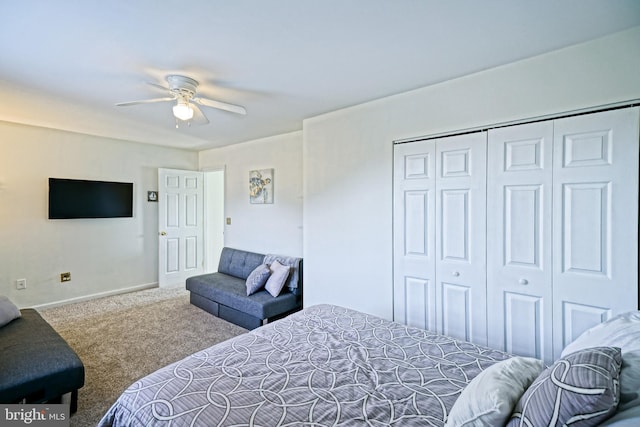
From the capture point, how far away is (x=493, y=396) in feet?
3.34

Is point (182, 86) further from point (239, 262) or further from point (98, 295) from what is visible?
point (98, 295)

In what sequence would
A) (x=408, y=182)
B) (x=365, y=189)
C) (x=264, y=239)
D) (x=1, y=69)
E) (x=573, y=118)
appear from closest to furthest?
1. (x=573, y=118)
2. (x=1, y=69)
3. (x=408, y=182)
4. (x=365, y=189)
5. (x=264, y=239)

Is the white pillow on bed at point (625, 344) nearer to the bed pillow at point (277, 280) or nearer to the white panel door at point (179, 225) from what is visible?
the bed pillow at point (277, 280)

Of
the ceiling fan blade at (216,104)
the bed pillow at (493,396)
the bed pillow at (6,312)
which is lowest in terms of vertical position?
the bed pillow at (6,312)

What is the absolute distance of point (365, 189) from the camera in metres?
3.15

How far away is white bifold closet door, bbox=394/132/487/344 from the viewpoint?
8.12 ft

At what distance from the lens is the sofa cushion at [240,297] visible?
11.2 ft

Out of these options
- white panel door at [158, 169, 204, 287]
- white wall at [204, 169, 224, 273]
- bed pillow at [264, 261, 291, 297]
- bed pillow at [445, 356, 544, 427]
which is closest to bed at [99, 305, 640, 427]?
bed pillow at [445, 356, 544, 427]

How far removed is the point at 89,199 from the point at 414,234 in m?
4.45

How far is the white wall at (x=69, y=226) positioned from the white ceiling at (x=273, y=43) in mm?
1125

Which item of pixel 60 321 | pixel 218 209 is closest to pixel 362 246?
pixel 60 321

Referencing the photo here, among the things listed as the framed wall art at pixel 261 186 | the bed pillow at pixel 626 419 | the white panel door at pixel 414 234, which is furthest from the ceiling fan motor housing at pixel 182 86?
the bed pillow at pixel 626 419

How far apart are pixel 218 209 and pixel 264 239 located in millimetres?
2090

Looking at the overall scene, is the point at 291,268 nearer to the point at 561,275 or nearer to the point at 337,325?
the point at 337,325
